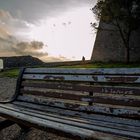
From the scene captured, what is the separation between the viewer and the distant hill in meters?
39.2

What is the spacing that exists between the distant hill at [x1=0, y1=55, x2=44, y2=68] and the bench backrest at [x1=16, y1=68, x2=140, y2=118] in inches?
1333

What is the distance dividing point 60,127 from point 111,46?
107 feet

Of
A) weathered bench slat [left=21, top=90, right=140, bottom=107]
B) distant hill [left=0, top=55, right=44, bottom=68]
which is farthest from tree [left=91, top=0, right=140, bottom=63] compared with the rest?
weathered bench slat [left=21, top=90, right=140, bottom=107]

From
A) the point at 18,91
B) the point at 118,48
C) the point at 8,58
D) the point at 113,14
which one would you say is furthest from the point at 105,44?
the point at 18,91

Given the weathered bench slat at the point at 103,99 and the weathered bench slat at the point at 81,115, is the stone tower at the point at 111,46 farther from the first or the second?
the weathered bench slat at the point at 103,99

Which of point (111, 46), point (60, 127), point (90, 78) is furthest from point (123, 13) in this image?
point (60, 127)

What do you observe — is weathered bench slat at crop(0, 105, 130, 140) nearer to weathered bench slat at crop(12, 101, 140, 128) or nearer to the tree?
weathered bench slat at crop(12, 101, 140, 128)

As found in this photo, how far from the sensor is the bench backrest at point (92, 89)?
4.05m

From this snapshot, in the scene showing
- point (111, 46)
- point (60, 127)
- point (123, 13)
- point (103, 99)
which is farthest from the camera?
point (111, 46)

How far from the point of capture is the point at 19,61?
40.7m

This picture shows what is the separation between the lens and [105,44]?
3647 cm

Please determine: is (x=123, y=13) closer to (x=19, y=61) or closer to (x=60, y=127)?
(x=19, y=61)

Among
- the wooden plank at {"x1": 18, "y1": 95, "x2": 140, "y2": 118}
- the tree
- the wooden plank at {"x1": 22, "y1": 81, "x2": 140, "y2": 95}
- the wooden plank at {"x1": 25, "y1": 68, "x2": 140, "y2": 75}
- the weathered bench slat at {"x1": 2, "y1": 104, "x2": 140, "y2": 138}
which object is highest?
the tree

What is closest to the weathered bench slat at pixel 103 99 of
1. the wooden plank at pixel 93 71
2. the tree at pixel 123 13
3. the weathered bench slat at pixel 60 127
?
the wooden plank at pixel 93 71
